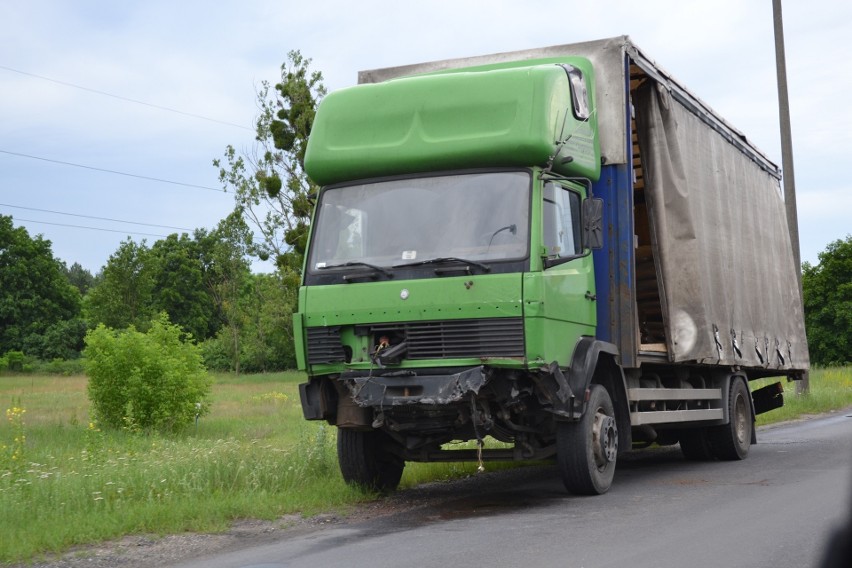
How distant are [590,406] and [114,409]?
13.4 m

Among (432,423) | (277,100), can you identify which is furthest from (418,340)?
(277,100)

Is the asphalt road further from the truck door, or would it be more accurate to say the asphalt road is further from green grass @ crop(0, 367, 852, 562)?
the truck door

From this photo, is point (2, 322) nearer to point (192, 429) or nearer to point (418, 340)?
point (192, 429)

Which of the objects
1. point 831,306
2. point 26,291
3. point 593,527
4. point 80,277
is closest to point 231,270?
point 26,291

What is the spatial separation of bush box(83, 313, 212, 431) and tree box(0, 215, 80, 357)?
58737 millimetres

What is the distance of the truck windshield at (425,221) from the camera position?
8.80 m

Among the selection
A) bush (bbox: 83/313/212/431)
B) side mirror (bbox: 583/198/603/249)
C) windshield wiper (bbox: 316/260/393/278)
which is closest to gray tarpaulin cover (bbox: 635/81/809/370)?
side mirror (bbox: 583/198/603/249)

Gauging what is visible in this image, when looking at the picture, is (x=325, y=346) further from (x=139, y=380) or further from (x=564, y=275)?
(x=139, y=380)

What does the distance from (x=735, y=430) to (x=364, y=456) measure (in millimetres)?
5894

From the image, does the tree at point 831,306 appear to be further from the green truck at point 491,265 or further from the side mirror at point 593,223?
the side mirror at point 593,223

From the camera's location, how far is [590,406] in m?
9.38

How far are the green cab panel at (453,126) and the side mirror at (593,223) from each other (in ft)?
1.48

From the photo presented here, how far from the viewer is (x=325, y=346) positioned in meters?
9.12

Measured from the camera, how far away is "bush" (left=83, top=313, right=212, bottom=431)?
788 inches
